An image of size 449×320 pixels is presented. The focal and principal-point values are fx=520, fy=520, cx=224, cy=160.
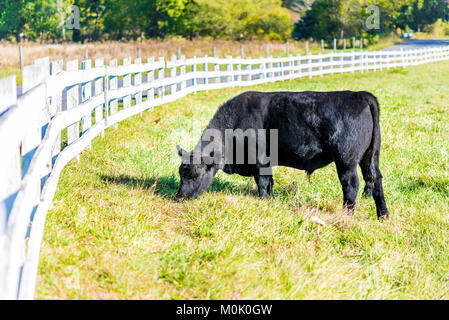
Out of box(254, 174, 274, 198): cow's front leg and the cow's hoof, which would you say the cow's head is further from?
the cow's hoof

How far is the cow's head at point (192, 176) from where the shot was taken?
5.41m

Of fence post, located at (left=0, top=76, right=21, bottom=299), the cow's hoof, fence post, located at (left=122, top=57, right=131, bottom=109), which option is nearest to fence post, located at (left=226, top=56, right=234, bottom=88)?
fence post, located at (left=122, top=57, right=131, bottom=109)

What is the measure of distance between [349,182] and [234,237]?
1.73 metres

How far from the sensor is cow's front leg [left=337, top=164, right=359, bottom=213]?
5.38 meters

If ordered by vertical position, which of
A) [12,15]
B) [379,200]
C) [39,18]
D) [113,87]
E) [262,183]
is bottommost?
[379,200]

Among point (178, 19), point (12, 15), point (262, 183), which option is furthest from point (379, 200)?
point (12, 15)

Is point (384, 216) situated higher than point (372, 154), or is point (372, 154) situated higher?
point (372, 154)

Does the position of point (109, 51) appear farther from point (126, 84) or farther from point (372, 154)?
point (372, 154)

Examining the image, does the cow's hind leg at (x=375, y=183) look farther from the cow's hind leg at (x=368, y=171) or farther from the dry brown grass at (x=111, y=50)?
the dry brown grass at (x=111, y=50)

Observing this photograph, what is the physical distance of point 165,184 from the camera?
20.2 ft

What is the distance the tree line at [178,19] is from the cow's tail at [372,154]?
42.8 meters

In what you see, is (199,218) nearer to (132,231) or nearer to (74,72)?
(132,231)

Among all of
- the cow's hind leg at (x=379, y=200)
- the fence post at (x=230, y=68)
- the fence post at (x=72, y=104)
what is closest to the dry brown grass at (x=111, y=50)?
the fence post at (x=230, y=68)

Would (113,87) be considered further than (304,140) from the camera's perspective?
Yes
